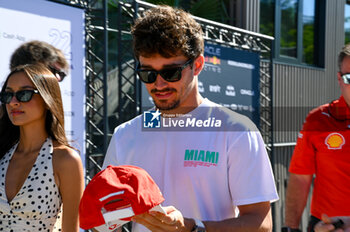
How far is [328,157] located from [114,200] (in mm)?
1750

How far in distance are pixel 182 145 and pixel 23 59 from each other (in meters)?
1.51

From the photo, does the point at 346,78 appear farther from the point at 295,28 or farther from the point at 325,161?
the point at 295,28

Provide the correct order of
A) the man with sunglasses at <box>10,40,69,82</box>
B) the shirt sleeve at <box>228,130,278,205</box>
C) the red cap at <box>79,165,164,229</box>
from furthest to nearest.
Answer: the man with sunglasses at <box>10,40,69,82</box>
the shirt sleeve at <box>228,130,278,205</box>
the red cap at <box>79,165,164,229</box>

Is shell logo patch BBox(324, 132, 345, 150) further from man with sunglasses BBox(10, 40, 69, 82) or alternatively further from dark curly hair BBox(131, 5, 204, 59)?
man with sunglasses BBox(10, 40, 69, 82)

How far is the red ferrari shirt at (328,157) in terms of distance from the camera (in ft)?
8.61

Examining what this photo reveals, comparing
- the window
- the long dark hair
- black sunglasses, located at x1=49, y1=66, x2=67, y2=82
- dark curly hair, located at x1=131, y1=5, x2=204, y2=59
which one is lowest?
the long dark hair

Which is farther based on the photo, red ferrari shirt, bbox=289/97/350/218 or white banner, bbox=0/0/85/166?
white banner, bbox=0/0/85/166

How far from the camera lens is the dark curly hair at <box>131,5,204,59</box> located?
5.86ft

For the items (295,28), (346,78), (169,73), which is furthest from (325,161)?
(295,28)

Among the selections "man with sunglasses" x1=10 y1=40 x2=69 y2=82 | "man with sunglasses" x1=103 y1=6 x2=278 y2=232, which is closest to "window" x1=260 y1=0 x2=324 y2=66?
"man with sunglasses" x1=10 y1=40 x2=69 y2=82

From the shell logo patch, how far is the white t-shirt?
1.07 m

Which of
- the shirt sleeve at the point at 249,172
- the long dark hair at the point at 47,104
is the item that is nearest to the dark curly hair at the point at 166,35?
the shirt sleeve at the point at 249,172

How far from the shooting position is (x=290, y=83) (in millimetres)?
8781

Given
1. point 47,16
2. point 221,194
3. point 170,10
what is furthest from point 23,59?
point 221,194
